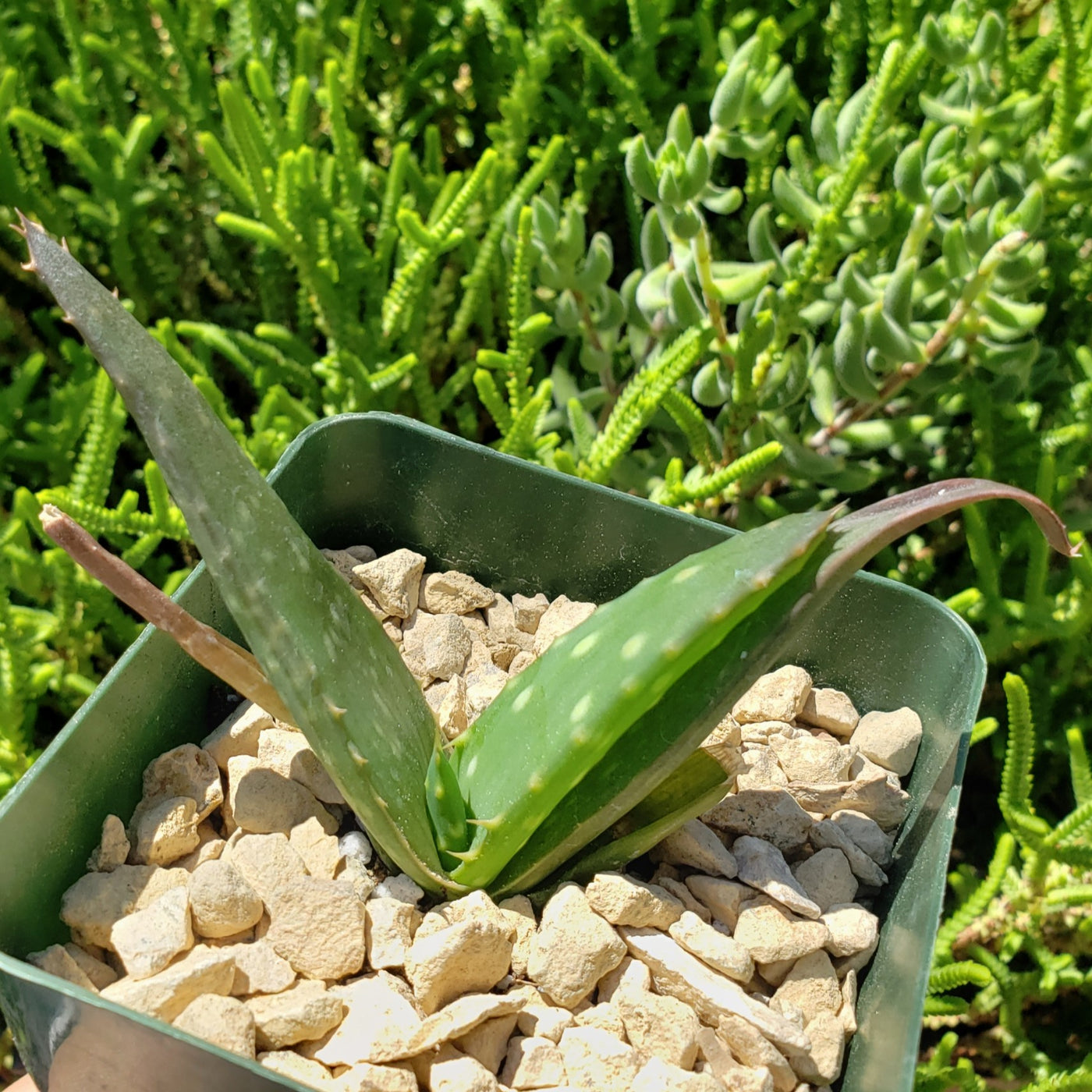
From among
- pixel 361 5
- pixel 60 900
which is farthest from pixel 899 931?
pixel 361 5

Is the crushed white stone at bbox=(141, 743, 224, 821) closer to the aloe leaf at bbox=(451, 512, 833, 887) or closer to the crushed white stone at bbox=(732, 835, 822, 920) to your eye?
the aloe leaf at bbox=(451, 512, 833, 887)

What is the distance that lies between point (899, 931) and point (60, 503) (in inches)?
26.7

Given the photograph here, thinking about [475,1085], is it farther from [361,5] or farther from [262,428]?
[361,5]

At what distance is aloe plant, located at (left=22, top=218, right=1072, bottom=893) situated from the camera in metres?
0.49

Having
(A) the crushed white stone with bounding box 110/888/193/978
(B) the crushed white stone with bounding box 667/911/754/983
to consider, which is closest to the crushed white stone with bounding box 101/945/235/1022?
(A) the crushed white stone with bounding box 110/888/193/978

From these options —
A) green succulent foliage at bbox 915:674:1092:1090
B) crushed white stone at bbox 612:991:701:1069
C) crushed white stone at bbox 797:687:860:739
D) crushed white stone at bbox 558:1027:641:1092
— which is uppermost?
crushed white stone at bbox 558:1027:641:1092

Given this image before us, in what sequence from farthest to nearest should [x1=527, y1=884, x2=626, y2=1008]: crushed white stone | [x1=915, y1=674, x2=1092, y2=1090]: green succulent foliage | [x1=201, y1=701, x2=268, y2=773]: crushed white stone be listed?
[x1=915, y1=674, x2=1092, y2=1090]: green succulent foliage → [x1=201, y1=701, x2=268, y2=773]: crushed white stone → [x1=527, y1=884, x2=626, y2=1008]: crushed white stone

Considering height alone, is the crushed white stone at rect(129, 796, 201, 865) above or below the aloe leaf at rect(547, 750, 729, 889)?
above

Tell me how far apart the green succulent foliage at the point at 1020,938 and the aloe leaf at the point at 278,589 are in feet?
1.77

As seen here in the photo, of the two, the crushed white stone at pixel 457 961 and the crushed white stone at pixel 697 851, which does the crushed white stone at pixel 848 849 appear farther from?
the crushed white stone at pixel 457 961

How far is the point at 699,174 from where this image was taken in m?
0.93

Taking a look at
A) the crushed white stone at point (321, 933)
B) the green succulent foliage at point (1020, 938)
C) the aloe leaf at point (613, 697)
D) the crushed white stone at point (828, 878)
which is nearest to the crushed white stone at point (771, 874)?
the crushed white stone at point (828, 878)

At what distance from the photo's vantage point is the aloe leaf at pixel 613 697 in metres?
0.49

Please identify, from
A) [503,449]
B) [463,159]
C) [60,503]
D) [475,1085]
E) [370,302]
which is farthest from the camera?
[463,159]
